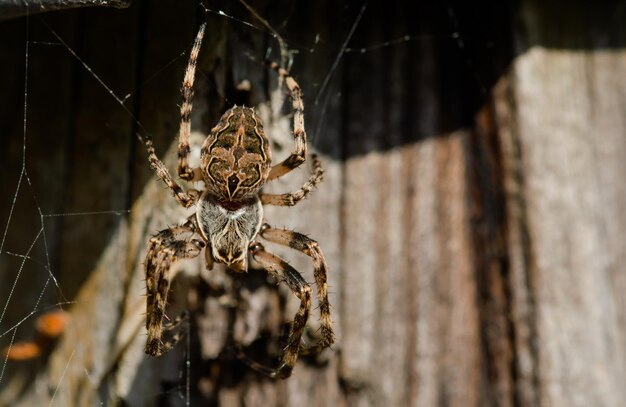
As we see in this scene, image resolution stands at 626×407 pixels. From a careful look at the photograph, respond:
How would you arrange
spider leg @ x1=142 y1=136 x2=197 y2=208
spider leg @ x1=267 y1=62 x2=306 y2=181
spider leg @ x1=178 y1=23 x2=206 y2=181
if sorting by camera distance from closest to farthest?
spider leg @ x1=178 y1=23 x2=206 y2=181 → spider leg @ x1=142 y1=136 x2=197 y2=208 → spider leg @ x1=267 y1=62 x2=306 y2=181

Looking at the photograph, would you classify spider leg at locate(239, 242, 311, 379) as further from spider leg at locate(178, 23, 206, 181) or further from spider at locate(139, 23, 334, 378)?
spider leg at locate(178, 23, 206, 181)

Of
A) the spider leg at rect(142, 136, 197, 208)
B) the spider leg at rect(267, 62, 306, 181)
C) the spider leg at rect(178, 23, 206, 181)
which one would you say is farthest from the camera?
the spider leg at rect(267, 62, 306, 181)

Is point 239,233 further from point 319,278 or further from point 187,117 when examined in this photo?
point 187,117

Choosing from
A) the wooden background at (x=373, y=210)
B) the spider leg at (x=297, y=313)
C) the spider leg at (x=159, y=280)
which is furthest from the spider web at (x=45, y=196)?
the spider leg at (x=297, y=313)

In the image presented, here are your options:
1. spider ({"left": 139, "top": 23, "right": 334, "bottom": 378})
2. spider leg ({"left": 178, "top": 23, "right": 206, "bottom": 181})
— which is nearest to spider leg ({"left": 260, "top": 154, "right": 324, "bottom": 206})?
spider ({"left": 139, "top": 23, "right": 334, "bottom": 378})

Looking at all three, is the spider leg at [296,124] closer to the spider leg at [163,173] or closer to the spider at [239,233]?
the spider at [239,233]

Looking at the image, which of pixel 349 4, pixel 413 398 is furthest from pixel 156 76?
pixel 413 398

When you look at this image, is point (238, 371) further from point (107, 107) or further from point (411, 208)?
point (107, 107)
